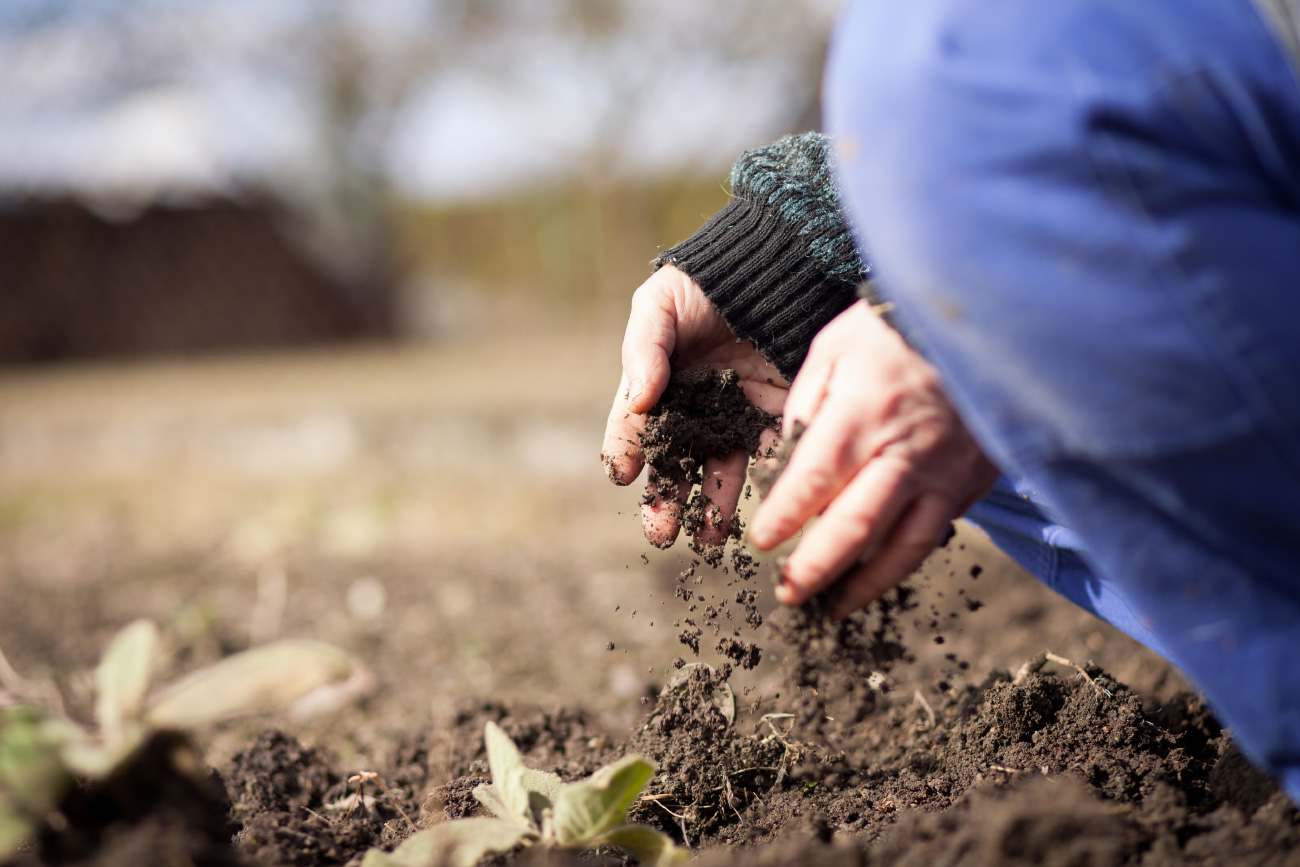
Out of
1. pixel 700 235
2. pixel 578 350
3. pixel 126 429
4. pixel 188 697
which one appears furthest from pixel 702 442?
pixel 578 350


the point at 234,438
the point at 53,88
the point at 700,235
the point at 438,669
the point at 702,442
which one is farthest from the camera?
the point at 53,88

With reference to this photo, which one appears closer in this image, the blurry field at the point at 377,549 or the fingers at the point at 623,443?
the fingers at the point at 623,443

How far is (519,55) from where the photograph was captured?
9.24 meters

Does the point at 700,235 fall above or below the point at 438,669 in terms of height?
above

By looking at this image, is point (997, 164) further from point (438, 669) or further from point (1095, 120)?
point (438, 669)

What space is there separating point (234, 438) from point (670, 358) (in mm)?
5004

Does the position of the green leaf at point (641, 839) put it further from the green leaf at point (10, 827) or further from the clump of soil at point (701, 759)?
the green leaf at point (10, 827)

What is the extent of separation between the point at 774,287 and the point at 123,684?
1024 mm

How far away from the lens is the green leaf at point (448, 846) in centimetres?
95

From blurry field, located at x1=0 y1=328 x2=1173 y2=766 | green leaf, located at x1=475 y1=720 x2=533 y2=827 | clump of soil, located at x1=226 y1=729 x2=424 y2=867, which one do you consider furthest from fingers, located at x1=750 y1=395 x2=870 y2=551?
blurry field, located at x1=0 y1=328 x2=1173 y2=766

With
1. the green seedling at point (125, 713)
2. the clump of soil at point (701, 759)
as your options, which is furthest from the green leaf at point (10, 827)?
the clump of soil at point (701, 759)

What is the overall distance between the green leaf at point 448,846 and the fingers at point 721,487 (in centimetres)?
52

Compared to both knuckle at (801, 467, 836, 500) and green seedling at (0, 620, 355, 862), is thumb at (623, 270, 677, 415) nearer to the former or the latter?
knuckle at (801, 467, 836, 500)

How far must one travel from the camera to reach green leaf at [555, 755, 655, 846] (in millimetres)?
977
